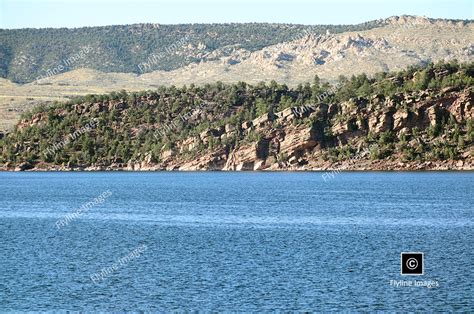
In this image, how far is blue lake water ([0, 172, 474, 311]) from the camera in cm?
4294

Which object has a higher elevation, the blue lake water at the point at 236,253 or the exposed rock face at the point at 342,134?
the blue lake water at the point at 236,253

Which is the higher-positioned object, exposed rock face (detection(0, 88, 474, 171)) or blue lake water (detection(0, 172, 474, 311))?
blue lake water (detection(0, 172, 474, 311))

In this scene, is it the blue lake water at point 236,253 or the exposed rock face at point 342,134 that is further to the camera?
the exposed rock face at point 342,134

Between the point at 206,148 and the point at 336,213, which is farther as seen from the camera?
the point at 206,148

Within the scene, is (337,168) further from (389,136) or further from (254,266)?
(254,266)

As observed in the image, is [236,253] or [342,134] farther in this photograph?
[342,134]

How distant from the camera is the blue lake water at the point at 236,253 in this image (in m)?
42.9

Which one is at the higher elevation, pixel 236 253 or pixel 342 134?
pixel 236 253

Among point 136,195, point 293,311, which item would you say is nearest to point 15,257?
point 293,311

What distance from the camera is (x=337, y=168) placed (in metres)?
174

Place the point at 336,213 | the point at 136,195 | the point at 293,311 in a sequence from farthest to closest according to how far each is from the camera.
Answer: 1. the point at 136,195
2. the point at 336,213
3. the point at 293,311

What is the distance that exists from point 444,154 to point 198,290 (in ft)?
412

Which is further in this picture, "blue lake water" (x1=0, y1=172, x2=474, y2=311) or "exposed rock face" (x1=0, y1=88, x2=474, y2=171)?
"exposed rock face" (x1=0, y1=88, x2=474, y2=171)

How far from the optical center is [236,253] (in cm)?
5688
